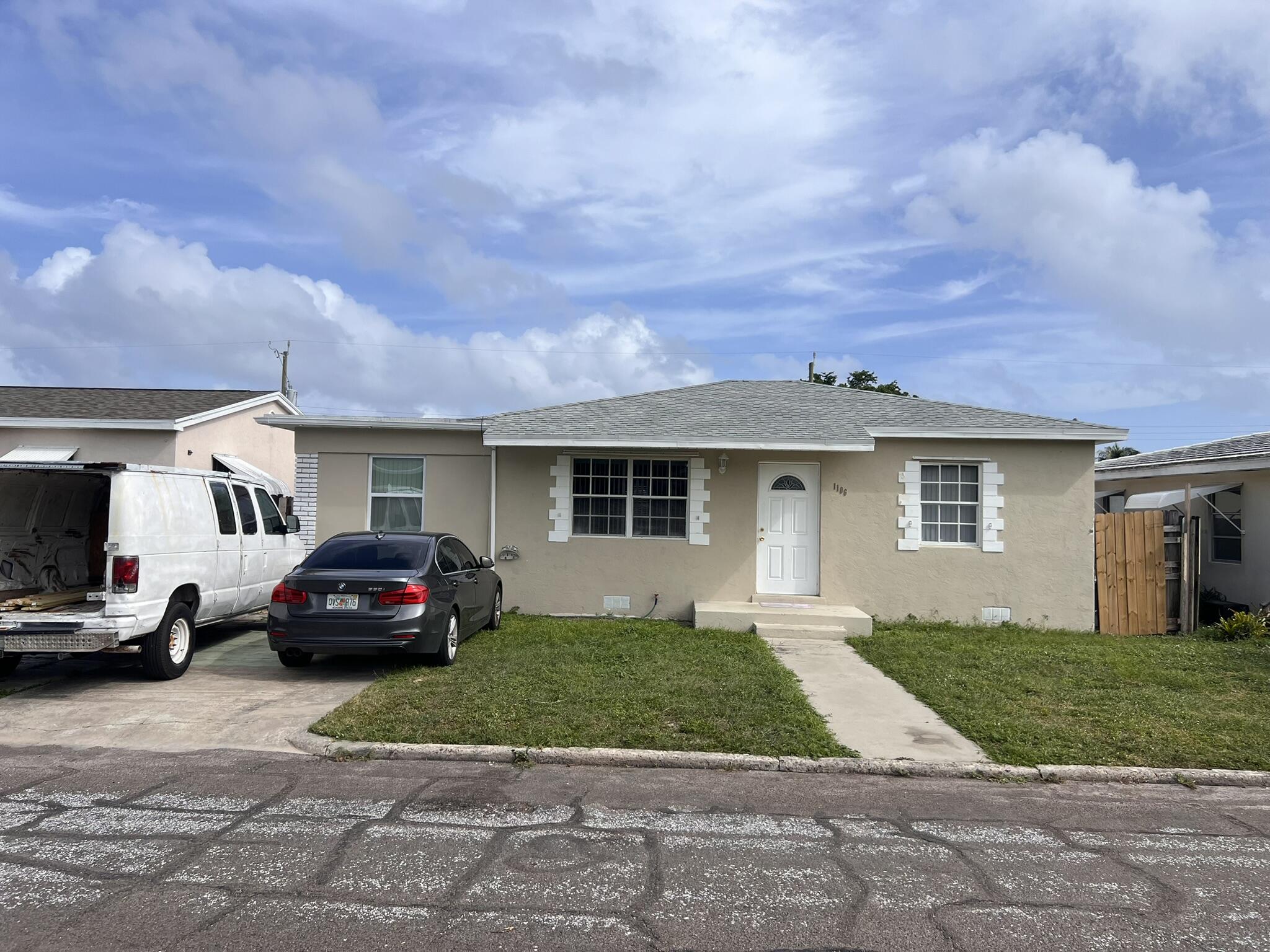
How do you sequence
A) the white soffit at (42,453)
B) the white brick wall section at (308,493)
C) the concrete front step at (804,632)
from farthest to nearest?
the white soffit at (42,453) → the white brick wall section at (308,493) → the concrete front step at (804,632)

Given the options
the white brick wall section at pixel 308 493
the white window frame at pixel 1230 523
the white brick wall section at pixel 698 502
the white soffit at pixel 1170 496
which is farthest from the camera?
the white soffit at pixel 1170 496

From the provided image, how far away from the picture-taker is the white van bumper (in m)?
8.08

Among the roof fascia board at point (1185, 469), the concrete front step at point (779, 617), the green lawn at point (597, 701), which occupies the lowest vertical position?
the green lawn at point (597, 701)

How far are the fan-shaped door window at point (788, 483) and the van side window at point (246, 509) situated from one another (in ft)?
24.8

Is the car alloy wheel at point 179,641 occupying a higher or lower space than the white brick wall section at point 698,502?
lower

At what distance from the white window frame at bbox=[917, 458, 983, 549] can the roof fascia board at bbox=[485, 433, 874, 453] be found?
4.87ft

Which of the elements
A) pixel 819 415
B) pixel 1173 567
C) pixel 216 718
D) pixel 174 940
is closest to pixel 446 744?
pixel 216 718

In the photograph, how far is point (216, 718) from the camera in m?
7.55

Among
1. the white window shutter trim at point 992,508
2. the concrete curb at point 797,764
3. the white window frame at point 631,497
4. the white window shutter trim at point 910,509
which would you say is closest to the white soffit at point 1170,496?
the white window shutter trim at point 992,508

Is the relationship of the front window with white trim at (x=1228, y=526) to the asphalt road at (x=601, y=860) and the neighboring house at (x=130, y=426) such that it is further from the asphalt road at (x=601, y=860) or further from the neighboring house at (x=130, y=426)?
the neighboring house at (x=130, y=426)

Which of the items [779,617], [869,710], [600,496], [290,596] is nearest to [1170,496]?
[779,617]

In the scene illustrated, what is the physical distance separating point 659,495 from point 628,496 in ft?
1.61

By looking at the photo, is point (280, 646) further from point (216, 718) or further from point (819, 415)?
point (819, 415)

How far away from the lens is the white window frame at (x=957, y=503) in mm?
13688
